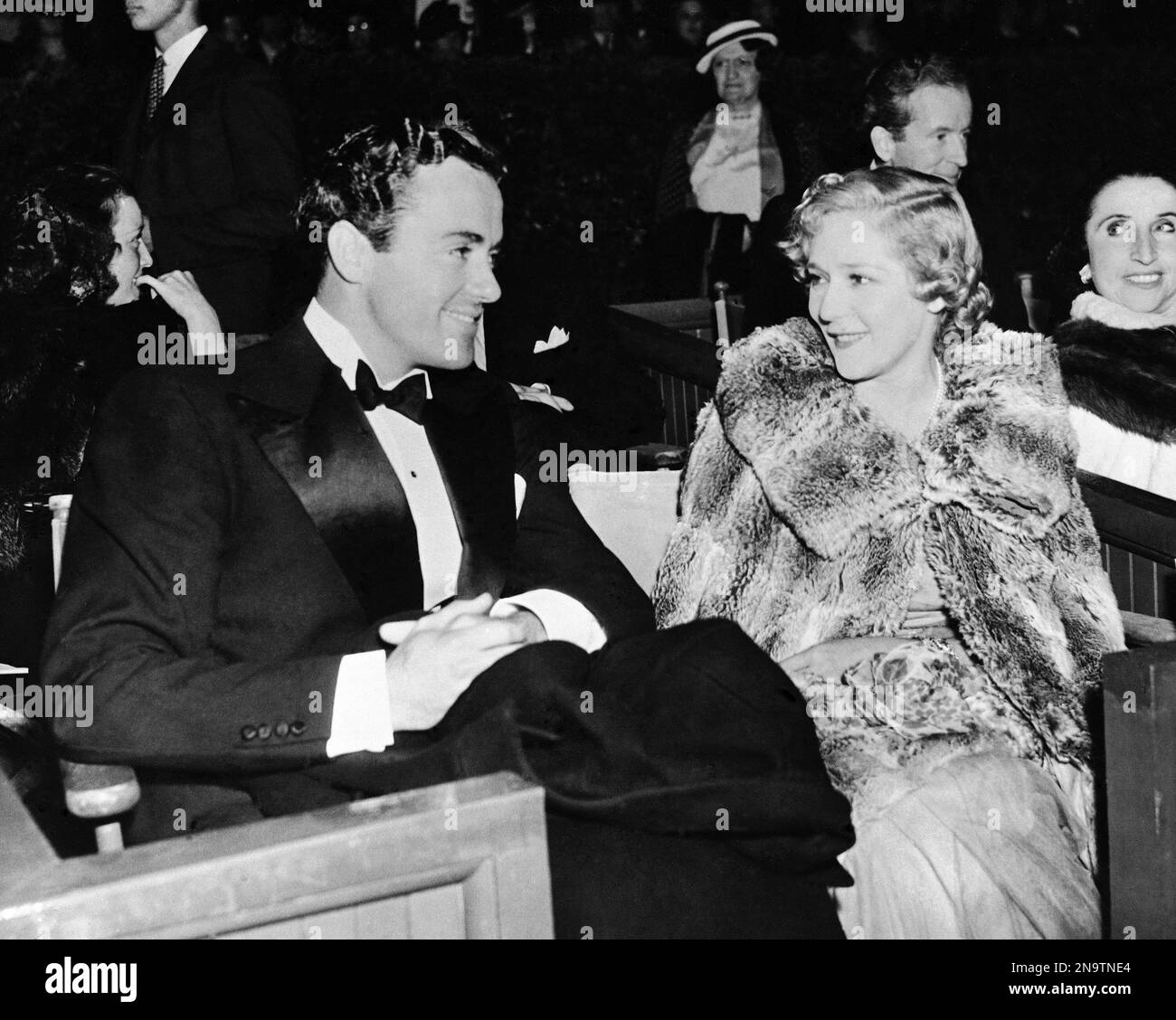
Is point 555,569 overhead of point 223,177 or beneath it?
beneath

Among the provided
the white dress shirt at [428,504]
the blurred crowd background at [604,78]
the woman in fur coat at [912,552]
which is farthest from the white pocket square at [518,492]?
the blurred crowd background at [604,78]

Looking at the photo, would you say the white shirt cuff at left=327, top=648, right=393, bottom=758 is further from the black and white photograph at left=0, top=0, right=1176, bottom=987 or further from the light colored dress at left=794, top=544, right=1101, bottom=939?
the light colored dress at left=794, top=544, right=1101, bottom=939

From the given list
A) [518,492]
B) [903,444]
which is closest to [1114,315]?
[903,444]

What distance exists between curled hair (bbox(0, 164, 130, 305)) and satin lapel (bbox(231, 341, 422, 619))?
1.62 metres

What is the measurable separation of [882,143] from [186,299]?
1.93 m

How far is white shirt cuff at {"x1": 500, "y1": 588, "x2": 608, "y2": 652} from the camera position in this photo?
258cm

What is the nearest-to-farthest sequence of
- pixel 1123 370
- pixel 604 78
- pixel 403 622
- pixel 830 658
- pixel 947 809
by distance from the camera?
1. pixel 403 622
2. pixel 947 809
3. pixel 830 658
4. pixel 1123 370
5. pixel 604 78

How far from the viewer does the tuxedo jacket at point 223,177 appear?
183 inches

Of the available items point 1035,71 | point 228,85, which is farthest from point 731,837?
point 1035,71

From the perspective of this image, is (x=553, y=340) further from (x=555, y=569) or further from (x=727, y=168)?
(x=555, y=569)

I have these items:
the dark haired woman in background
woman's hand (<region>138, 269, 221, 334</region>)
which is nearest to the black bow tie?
the dark haired woman in background

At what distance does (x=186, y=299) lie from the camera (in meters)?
4.24

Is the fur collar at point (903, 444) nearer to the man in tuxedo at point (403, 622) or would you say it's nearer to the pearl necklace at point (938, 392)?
the pearl necklace at point (938, 392)

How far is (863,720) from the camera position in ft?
9.67
